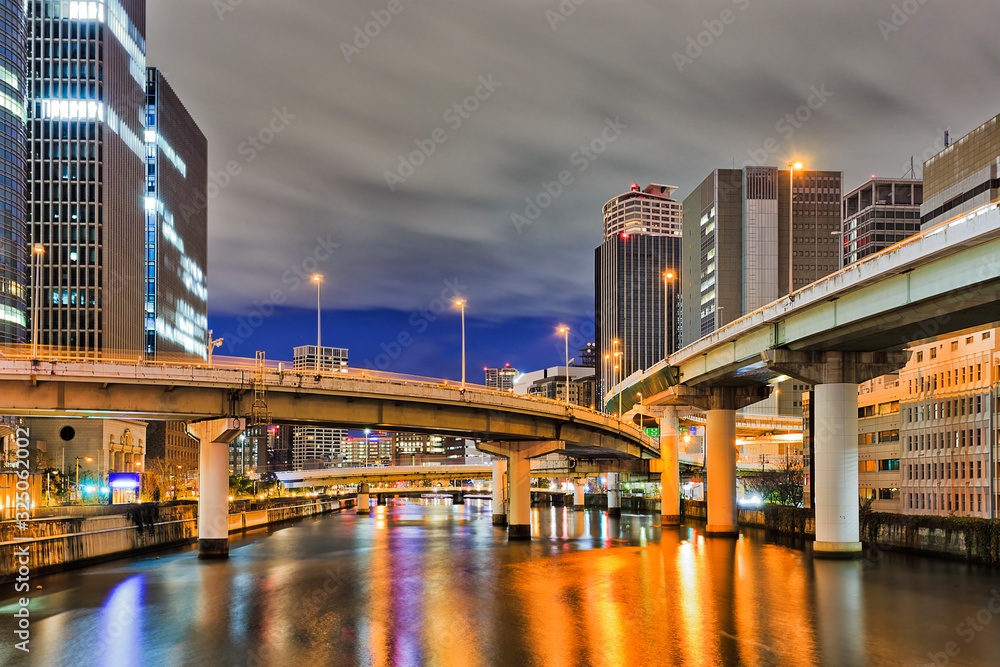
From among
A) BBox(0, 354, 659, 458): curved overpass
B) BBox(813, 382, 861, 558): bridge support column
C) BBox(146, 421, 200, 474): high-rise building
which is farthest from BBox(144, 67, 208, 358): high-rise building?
BBox(813, 382, 861, 558): bridge support column

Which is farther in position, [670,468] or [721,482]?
[670,468]

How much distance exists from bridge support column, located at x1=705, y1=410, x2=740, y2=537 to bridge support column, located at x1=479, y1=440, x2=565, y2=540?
1384 cm

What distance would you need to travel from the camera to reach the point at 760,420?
557ft

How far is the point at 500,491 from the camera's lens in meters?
113

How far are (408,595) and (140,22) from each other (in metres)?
162

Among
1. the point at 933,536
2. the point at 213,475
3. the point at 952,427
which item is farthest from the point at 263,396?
the point at 952,427

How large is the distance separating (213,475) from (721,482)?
44873mm

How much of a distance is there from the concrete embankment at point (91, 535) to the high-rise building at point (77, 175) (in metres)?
83.4

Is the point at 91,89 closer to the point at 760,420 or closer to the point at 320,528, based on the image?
the point at 320,528

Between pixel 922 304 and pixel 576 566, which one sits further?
pixel 576 566

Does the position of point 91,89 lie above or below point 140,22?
below

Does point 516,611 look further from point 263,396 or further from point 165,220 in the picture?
point 165,220

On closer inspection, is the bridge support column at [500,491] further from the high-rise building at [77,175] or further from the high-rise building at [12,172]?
the high-rise building at [77,175]

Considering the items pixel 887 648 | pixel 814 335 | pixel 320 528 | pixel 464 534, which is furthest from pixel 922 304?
pixel 320 528
